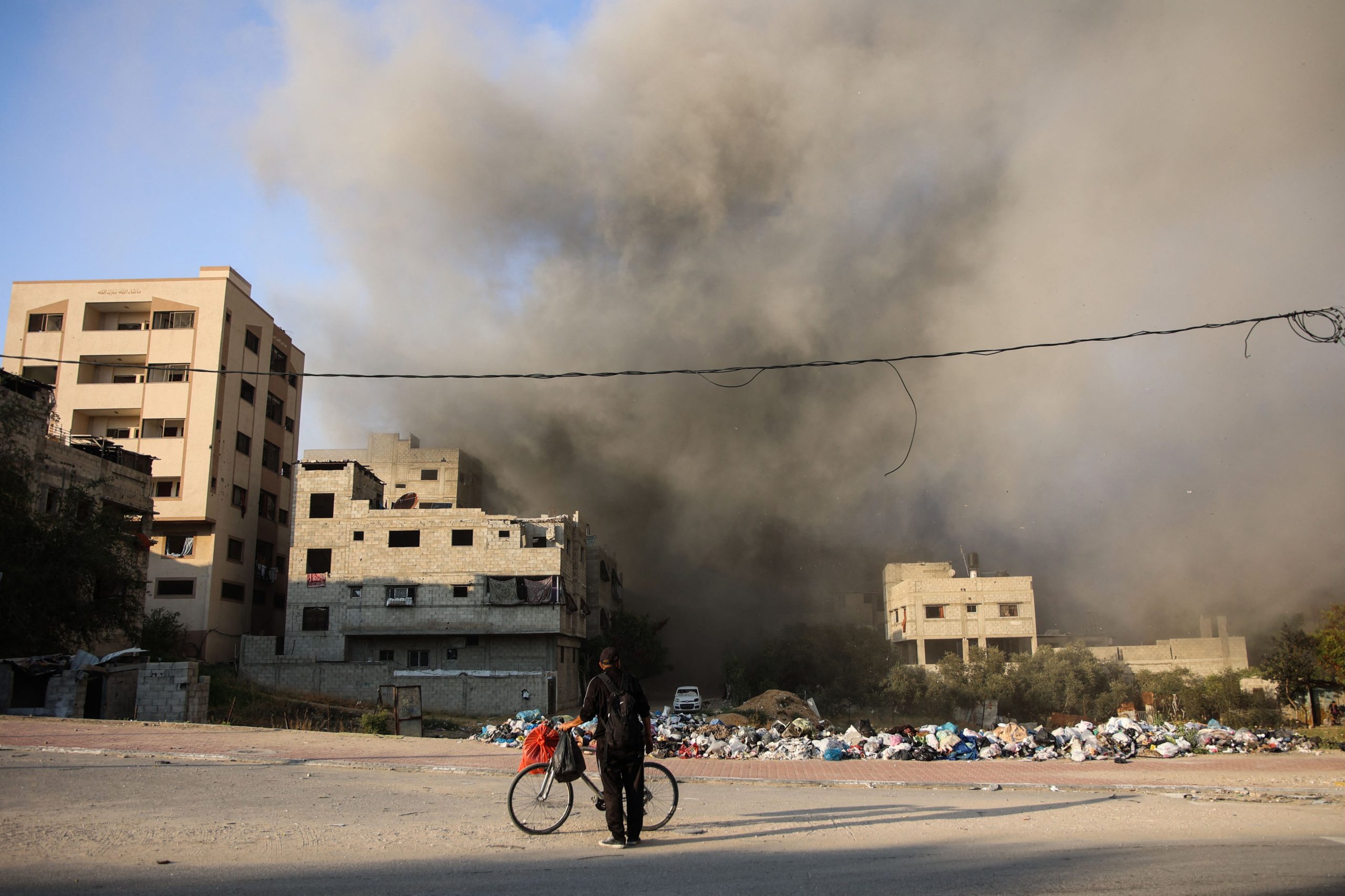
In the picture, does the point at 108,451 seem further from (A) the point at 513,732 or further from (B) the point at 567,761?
(B) the point at 567,761

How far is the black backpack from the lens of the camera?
7.29 m

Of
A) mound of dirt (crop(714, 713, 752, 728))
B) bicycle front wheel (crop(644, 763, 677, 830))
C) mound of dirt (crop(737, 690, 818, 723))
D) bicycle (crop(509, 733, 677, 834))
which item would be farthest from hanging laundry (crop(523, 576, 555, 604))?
bicycle (crop(509, 733, 677, 834))

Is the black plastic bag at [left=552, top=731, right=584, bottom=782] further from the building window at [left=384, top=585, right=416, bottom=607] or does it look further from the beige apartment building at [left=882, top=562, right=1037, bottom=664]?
the beige apartment building at [left=882, top=562, right=1037, bottom=664]

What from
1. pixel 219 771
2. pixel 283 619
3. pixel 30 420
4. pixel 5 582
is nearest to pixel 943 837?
pixel 219 771

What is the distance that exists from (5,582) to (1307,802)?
91.6ft

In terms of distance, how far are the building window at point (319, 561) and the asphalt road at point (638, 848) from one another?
36.5 meters

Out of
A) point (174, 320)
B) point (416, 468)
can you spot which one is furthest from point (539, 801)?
point (416, 468)

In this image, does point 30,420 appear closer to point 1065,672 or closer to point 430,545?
point 430,545

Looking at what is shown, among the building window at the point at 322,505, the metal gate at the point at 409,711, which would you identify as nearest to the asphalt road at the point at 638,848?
the metal gate at the point at 409,711

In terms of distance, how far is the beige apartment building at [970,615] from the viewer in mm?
57438

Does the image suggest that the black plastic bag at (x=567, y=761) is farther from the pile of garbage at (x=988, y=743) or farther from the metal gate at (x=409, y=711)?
the metal gate at (x=409, y=711)

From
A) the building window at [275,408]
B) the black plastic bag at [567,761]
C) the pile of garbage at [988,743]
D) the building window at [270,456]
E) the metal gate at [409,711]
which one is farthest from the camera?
the building window at [275,408]

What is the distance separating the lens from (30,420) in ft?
100

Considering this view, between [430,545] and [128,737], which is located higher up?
[430,545]
